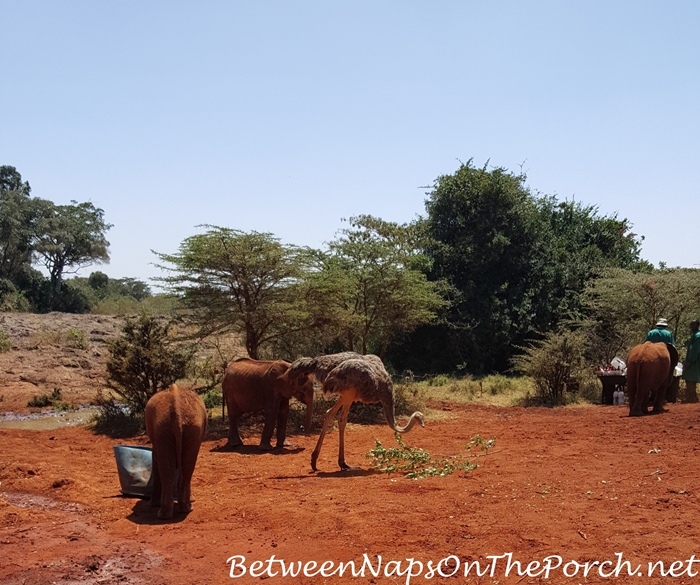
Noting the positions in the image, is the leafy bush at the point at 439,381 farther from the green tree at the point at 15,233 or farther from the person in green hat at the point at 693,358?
the green tree at the point at 15,233

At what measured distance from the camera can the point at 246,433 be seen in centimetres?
1393

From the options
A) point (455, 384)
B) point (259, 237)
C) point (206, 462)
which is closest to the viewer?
point (206, 462)

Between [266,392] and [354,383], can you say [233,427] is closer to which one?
[266,392]

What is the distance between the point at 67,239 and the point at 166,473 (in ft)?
130

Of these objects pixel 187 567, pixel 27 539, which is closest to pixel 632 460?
pixel 187 567

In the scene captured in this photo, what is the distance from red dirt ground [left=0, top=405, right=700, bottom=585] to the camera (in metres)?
5.40

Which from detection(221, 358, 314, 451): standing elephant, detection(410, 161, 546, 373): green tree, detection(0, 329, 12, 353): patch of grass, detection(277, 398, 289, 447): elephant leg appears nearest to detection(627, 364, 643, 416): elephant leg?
detection(221, 358, 314, 451): standing elephant

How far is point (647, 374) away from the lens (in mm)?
13641

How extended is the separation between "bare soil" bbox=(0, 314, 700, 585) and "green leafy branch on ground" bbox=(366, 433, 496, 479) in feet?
0.71

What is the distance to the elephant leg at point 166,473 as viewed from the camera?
7.06 metres

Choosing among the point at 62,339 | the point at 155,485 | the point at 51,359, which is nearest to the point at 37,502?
the point at 155,485

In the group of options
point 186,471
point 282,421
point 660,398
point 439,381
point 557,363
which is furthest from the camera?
point 439,381

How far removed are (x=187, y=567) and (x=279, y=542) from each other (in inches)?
34.0

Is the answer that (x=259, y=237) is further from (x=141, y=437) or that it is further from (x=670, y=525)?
(x=670, y=525)
